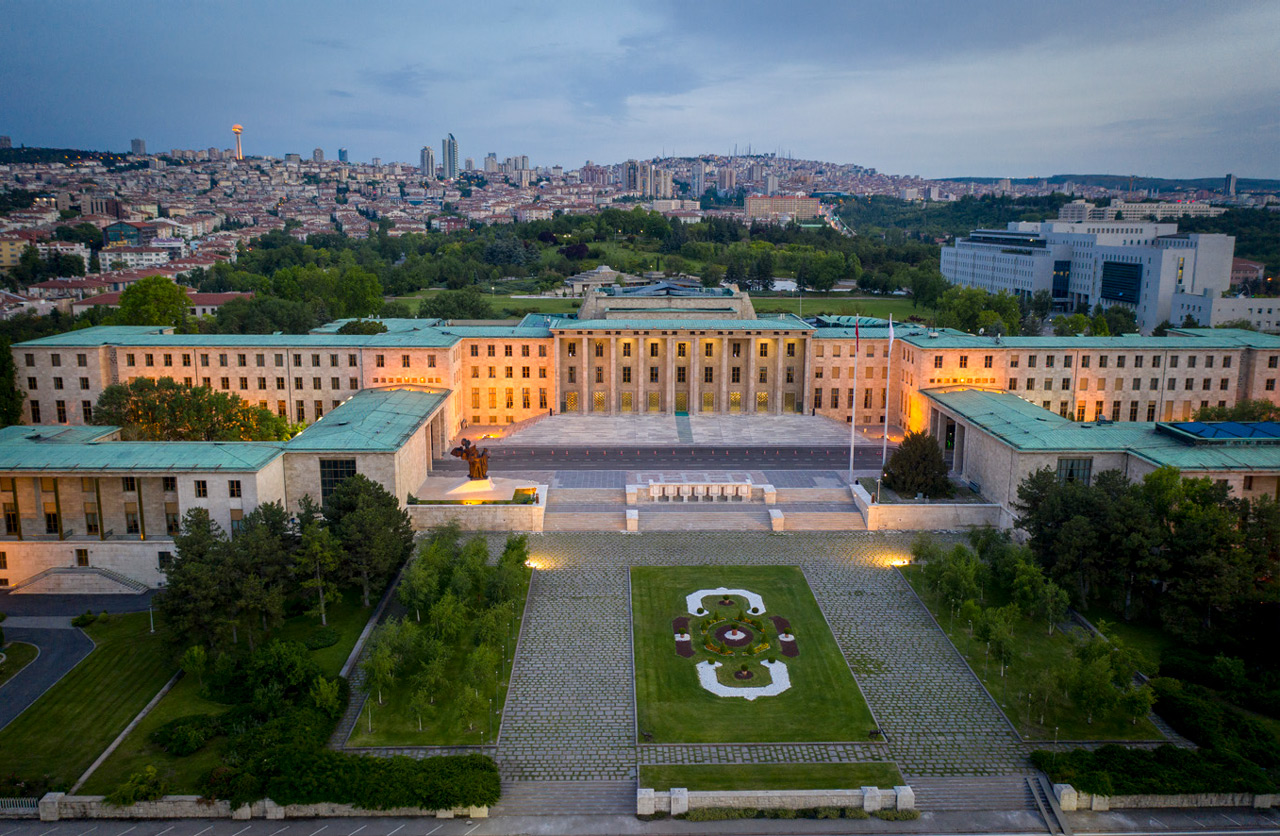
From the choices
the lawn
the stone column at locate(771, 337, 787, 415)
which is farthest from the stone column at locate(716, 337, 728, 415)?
the lawn

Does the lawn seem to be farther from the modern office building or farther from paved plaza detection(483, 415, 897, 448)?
the modern office building

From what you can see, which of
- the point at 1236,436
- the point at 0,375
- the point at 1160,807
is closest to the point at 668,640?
the point at 1160,807

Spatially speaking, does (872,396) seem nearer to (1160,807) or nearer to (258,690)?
(1160,807)

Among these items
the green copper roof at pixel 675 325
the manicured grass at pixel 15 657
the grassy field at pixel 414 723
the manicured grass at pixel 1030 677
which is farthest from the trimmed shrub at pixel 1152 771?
the green copper roof at pixel 675 325

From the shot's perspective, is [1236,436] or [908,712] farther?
[1236,436]

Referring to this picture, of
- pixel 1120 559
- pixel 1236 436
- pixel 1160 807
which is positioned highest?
pixel 1236 436

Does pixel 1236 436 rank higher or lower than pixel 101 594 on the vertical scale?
higher

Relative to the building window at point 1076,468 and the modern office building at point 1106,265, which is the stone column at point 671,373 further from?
the modern office building at point 1106,265
